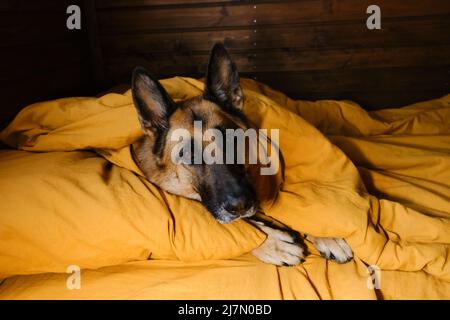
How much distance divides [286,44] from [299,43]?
0.41 ft

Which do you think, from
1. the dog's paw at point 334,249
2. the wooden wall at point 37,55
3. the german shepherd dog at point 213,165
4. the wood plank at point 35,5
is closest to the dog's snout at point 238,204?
the german shepherd dog at point 213,165

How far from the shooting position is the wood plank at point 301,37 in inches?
131

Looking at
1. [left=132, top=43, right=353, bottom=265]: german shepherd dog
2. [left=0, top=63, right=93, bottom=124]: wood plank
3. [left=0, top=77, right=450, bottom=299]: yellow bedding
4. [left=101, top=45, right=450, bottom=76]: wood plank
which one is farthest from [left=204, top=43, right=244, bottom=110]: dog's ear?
[left=101, top=45, right=450, bottom=76]: wood plank

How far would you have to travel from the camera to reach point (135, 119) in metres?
1.76

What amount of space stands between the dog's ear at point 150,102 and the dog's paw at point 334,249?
0.94m

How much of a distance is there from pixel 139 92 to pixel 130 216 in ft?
1.80

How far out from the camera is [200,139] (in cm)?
165

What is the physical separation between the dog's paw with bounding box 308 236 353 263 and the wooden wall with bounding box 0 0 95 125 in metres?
1.98

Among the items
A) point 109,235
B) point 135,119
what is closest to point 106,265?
point 109,235

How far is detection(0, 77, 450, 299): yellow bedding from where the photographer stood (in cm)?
151

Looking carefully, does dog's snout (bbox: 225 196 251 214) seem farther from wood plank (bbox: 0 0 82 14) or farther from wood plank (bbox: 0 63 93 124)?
wood plank (bbox: 0 0 82 14)
